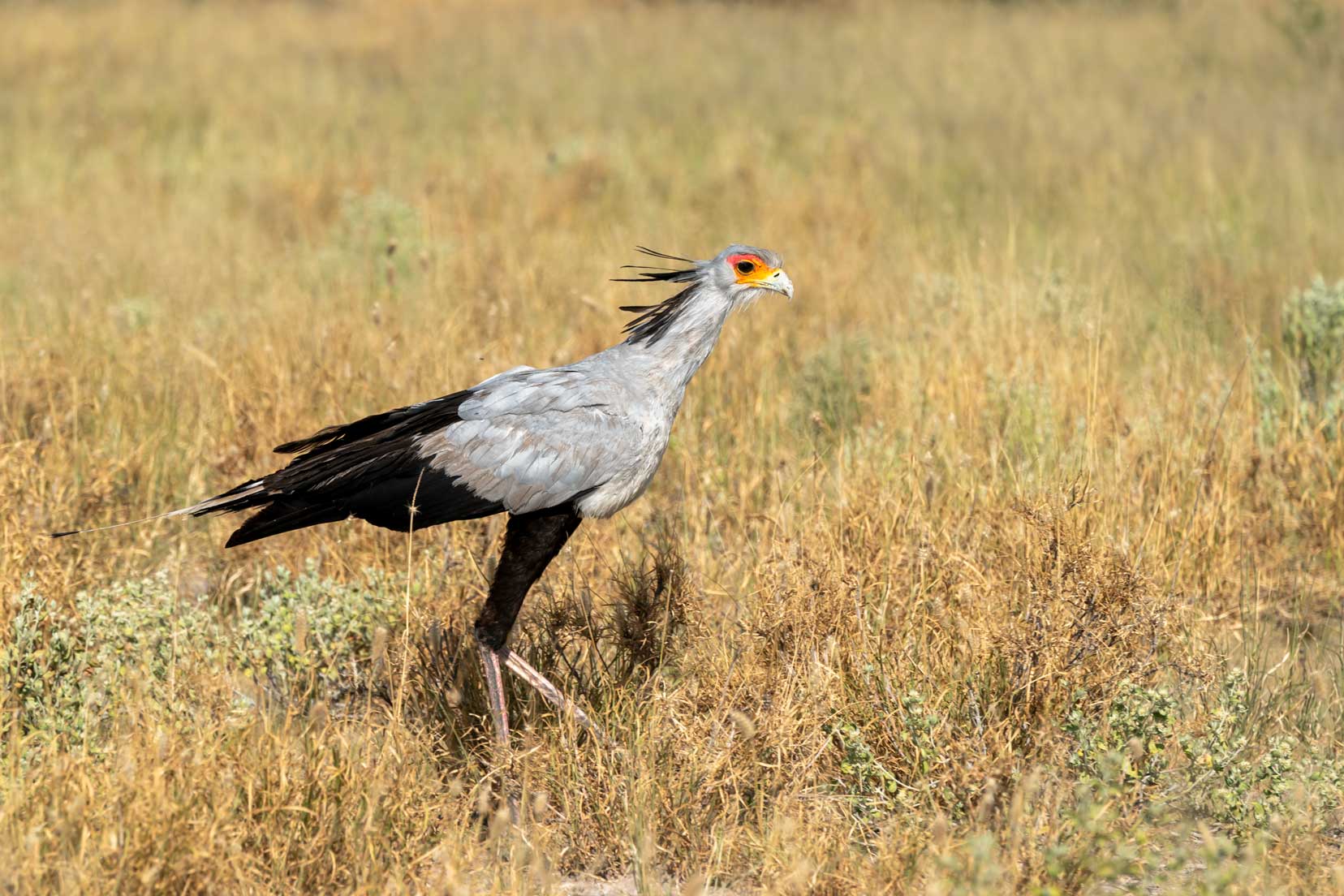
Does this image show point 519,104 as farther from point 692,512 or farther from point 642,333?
point 642,333

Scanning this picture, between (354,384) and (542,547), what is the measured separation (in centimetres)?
218

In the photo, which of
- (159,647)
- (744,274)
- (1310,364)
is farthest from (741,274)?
(1310,364)

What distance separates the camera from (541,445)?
12.2ft

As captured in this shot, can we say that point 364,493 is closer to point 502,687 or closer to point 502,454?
point 502,454

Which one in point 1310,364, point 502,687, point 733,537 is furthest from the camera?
point 1310,364

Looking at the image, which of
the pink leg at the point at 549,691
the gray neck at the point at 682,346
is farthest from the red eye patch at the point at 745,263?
the pink leg at the point at 549,691

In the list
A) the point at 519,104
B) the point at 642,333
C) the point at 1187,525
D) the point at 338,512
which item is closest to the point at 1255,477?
the point at 1187,525

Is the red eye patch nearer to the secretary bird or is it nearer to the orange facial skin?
the orange facial skin

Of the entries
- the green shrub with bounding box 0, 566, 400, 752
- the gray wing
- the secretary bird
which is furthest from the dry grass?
the gray wing

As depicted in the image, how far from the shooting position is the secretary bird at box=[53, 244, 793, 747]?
3736 mm

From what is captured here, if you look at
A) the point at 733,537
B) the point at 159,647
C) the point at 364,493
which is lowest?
the point at 159,647

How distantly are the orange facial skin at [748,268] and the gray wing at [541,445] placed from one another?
0.54m

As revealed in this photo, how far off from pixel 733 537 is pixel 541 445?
1.64 meters

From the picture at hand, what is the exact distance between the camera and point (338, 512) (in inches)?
148
